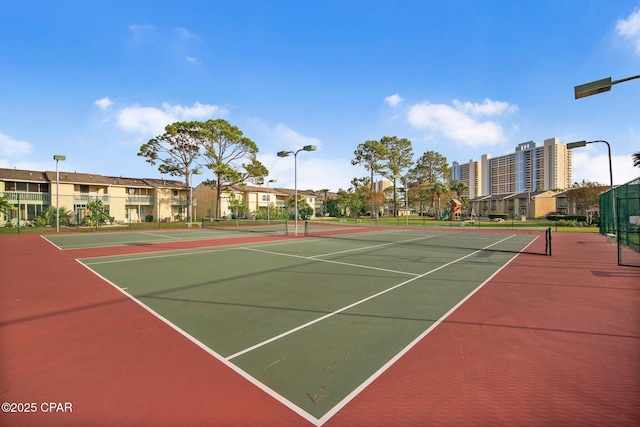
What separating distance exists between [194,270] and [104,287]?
2.69 metres

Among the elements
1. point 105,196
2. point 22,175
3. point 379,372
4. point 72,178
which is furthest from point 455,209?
point 22,175

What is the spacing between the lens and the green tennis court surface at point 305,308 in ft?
11.8

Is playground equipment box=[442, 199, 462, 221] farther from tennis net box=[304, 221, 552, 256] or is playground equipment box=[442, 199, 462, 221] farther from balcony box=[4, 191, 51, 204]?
balcony box=[4, 191, 51, 204]

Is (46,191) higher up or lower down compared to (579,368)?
higher up

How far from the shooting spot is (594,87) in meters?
6.57

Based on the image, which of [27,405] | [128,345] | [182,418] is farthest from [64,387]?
[182,418]

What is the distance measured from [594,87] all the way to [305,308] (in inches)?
316

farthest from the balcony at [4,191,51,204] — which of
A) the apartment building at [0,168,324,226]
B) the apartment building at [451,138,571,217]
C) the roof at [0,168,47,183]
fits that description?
the apartment building at [451,138,571,217]

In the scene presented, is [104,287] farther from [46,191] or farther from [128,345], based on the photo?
[46,191]

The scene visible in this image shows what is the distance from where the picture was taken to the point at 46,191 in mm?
39406

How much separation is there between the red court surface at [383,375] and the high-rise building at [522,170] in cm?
11297

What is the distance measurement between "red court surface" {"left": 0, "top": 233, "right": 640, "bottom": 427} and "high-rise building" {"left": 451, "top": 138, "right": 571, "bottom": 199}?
113 metres

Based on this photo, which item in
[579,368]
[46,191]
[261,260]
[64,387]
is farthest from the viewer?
[46,191]

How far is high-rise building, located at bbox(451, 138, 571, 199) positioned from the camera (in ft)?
404
